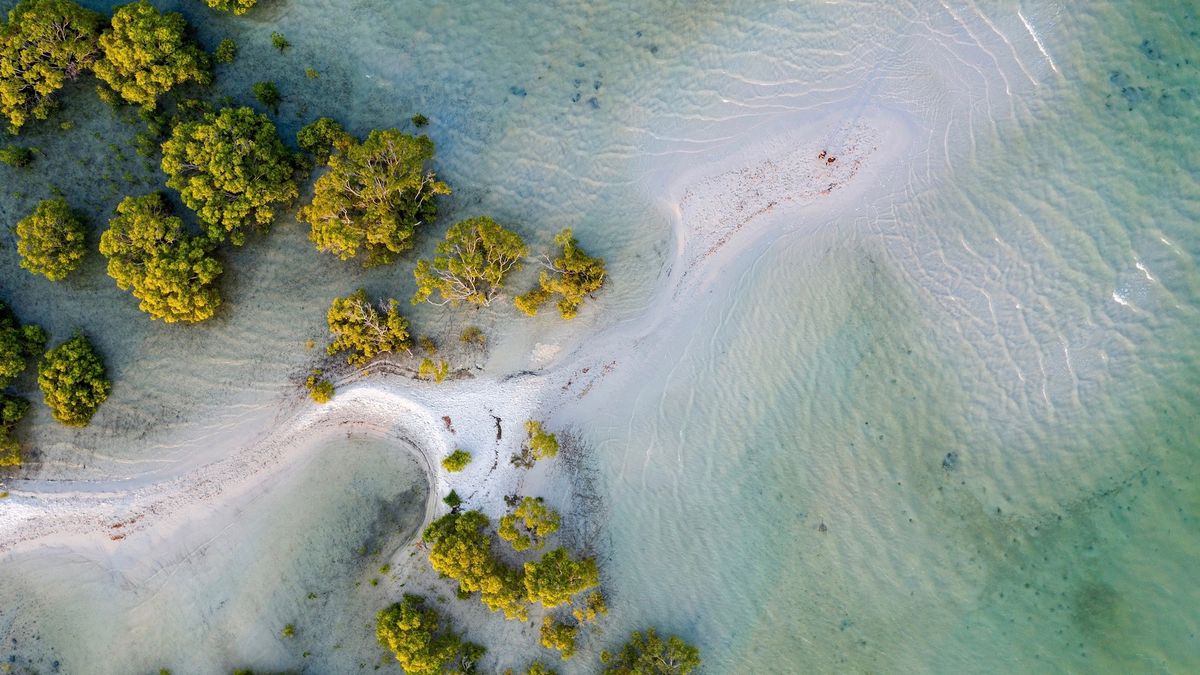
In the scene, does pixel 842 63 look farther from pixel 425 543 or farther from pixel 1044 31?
pixel 425 543

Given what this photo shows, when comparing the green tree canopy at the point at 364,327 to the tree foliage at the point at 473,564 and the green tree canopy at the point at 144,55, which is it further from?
the green tree canopy at the point at 144,55

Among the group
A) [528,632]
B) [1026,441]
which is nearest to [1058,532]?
[1026,441]

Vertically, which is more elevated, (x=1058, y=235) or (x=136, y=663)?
(x=1058, y=235)

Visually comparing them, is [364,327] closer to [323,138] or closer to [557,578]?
[323,138]

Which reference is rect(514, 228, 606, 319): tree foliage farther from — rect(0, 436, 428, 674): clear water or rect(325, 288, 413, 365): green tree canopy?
rect(0, 436, 428, 674): clear water

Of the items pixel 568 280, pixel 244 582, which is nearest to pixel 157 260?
pixel 244 582

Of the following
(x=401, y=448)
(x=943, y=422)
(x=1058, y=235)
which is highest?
(x=1058, y=235)
